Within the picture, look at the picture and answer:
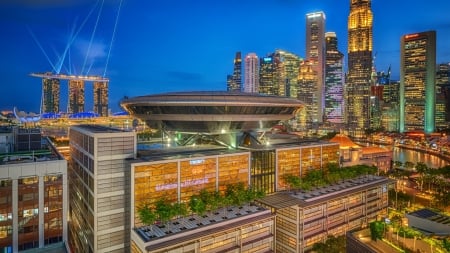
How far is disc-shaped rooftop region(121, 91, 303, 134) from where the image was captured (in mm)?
46281

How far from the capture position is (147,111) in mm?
52188

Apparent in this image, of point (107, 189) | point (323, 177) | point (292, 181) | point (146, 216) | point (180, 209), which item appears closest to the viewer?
point (146, 216)

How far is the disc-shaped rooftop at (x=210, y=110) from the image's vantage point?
152ft

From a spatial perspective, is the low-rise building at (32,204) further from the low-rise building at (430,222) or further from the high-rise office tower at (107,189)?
the low-rise building at (430,222)

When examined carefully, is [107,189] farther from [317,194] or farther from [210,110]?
[317,194]

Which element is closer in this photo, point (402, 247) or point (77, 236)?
point (402, 247)

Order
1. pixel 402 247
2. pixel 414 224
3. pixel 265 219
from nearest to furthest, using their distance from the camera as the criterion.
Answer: pixel 402 247, pixel 265 219, pixel 414 224

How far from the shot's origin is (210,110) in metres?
47.8

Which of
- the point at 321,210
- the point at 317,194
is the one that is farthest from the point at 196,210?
the point at 317,194

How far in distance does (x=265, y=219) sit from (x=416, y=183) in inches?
2799

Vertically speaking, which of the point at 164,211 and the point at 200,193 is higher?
the point at 200,193

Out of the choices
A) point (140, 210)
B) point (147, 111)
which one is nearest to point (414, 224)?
point (140, 210)

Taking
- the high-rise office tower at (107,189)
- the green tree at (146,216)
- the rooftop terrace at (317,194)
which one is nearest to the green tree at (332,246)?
the rooftop terrace at (317,194)

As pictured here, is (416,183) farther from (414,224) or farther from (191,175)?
(191,175)
